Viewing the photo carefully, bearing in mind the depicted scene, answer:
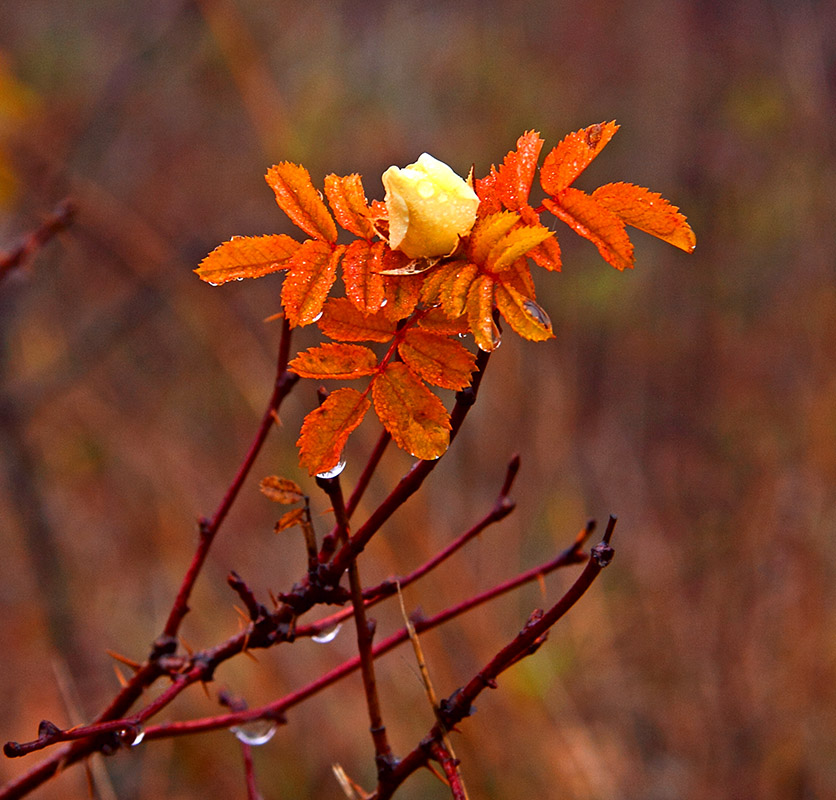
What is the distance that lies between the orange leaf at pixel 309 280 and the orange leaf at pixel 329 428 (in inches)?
2.8

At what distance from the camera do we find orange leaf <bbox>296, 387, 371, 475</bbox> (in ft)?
2.16

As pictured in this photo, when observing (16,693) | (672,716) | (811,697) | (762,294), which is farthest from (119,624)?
(762,294)

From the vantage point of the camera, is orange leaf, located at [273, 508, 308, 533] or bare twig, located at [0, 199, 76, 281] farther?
bare twig, located at [0, 199, 76, 281]

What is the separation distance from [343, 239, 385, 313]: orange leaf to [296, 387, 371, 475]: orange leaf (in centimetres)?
7

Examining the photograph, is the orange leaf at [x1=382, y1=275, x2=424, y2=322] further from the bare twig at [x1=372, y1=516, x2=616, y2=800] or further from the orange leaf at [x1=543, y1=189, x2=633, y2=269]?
the bare twig at [x1=372, y1=516, x2=616, y2=800]

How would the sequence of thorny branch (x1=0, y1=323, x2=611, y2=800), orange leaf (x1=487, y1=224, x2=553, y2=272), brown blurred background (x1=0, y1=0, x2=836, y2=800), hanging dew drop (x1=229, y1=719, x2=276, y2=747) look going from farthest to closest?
1. brown blurred background (x1=0, y1=0, x2=836, y2=800)
2. hanging dew drop (x1=229, y1=719, x2=276, y2=747)
3. thorny branch (x1=0, y1=323, x2=611, y2=800)
4. orange leaf (x1=487, y1=224, x2=553, y2=272)

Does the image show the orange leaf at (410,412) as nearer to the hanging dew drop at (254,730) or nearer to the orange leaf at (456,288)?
the orange leaf at (456,288)

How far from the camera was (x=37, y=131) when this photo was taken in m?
3.80

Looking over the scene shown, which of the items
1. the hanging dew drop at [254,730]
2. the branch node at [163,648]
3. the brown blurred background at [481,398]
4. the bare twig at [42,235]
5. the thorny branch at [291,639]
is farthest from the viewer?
the brown blurred background at [481,398]

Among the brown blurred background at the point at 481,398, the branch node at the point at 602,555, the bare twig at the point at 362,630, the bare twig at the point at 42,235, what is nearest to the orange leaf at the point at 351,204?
the bare twig at the point at 362,630

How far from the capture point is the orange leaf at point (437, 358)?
25.5 inches

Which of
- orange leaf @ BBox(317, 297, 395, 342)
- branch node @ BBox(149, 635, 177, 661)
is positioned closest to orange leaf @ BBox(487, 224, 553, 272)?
orange leaf @ BBox(317, 297, 395, 342)

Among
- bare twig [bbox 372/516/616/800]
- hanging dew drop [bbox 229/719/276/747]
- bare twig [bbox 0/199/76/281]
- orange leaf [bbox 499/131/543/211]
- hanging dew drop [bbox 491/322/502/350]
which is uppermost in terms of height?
bare twig [bbox 0/199/76/281]

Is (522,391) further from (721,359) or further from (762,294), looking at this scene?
(762,294)
